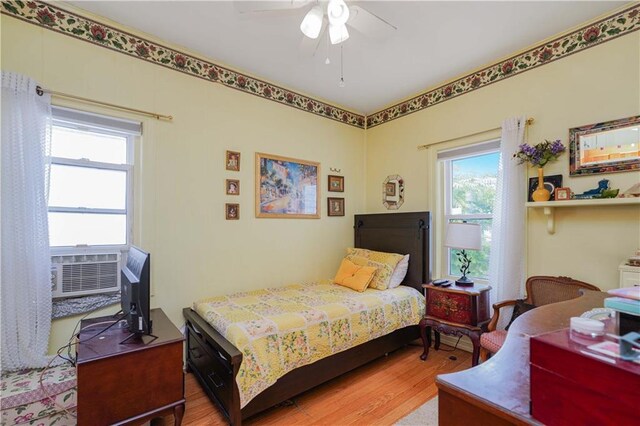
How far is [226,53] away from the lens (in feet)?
8.79

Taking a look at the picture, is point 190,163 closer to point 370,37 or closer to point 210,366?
point 210,366

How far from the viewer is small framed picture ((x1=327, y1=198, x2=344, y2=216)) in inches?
146

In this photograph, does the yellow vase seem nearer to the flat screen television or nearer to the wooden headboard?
the wooden headboard

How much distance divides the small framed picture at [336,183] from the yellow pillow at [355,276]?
978 mm

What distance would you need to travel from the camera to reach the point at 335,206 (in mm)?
3752

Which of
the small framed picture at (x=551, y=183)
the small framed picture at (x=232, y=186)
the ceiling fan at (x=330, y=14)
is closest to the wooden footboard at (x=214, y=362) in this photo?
the small framed picture at (x=232, y=186)

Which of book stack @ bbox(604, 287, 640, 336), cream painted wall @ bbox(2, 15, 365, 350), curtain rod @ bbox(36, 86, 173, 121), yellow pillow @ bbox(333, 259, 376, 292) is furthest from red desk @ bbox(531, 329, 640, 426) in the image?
curtain rod @ bbox(36, 86, 173, 121)

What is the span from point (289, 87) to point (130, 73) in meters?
1.56

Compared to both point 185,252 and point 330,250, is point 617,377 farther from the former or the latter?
point 330,250

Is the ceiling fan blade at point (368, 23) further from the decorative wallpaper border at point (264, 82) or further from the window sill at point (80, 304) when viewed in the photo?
the window sill at point (80, 304)

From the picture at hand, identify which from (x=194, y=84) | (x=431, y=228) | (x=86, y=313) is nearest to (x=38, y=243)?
(x=86, y=313)

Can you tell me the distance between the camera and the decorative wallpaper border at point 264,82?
2072 mm

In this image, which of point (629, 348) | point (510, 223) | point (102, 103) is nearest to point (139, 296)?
point (102, 103)

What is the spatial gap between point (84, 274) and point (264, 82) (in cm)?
243
